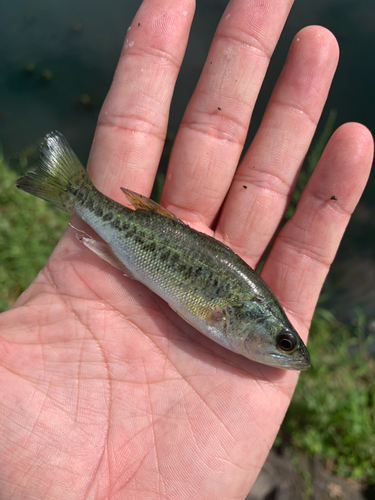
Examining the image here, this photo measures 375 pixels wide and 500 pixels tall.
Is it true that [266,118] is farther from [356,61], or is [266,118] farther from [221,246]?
[356,61]

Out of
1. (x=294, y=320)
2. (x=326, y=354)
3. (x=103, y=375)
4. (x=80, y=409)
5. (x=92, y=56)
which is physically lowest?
(x=326, y=354)

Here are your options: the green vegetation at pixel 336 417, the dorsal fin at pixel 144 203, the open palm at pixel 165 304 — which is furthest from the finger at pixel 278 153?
the green vegetation at pixel 336 417

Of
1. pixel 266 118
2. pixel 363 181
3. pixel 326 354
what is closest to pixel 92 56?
pixel 266 118

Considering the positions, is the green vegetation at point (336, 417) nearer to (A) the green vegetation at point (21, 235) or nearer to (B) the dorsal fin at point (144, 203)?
(B) the dorsal fin at point (144, 203)

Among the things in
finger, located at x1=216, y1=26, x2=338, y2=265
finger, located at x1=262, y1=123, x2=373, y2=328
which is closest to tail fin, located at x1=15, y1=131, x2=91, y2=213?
finger, located at x1=216, y1=26, x2=338, y2=265

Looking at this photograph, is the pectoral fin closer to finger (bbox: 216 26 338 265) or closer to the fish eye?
finger (bbox: 216 26 338 265)

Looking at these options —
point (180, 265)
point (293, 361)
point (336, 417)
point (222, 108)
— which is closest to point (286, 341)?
point (293, 361)
